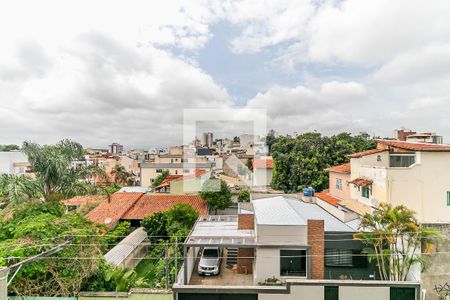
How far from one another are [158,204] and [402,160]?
663 inches

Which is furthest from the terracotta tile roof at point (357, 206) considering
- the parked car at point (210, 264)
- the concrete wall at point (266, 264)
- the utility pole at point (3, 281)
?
the utility pole at point (3, 281)

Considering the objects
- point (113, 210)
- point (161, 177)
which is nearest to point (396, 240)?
point (113, 210)

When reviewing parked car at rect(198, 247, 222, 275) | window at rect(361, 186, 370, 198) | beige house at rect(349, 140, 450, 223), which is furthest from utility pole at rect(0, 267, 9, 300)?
window at rect(361, 186, 370, 198)

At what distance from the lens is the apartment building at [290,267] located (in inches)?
419

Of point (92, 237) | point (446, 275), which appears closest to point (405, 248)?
point (446, 275)

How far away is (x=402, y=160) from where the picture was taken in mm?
15953

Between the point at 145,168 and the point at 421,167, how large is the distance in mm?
37767

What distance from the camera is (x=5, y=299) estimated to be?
7.37m

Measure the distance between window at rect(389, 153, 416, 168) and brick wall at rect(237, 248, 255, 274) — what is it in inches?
379

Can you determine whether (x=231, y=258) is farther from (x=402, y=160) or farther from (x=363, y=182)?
(x=402, y=160)

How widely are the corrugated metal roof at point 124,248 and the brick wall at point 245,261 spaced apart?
18.1ft

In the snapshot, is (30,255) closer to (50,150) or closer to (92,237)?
(92,237)

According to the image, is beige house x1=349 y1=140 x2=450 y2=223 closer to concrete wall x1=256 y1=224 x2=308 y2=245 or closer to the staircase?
concrete wall x1=256 y1=224 x2=308 y2=245

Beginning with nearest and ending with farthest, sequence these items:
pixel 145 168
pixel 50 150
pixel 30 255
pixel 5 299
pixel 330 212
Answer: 1. pixel 5 299
2. pixel 30 255
3. pixel 50 150
4. pixel 330 212
5. pixel 145 168
